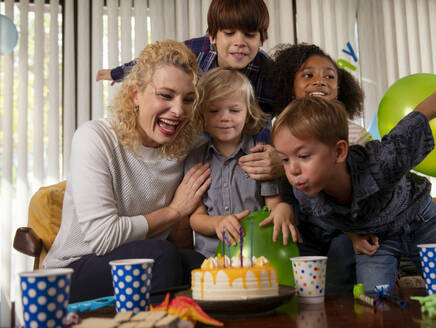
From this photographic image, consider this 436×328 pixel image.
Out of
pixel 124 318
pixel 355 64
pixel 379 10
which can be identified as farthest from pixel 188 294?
pixel 379 10

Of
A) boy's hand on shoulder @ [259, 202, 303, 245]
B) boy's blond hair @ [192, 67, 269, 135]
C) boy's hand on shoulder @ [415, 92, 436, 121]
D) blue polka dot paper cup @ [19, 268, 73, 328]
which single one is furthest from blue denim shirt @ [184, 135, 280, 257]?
blue polka dot paper cup @ [19, 268, 73, 328]

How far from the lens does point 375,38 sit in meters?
4.43

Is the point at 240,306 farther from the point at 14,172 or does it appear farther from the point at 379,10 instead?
the point at 379,10

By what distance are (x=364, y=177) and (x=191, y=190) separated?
62cm

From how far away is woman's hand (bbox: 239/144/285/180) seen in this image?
1698 mm

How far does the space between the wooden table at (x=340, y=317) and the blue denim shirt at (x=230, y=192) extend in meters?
0.69

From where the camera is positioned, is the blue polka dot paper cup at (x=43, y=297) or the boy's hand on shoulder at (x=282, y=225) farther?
the boy's hand on shoulder at (x=282, y=225)

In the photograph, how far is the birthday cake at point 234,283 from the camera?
95 centimetres

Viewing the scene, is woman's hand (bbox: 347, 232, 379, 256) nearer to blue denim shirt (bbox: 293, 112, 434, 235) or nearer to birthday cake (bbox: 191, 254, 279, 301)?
blue denim shirt (bbox: 293, 112, 434, 235)

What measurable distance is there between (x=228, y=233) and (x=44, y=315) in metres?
0.75

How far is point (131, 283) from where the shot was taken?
93 cm

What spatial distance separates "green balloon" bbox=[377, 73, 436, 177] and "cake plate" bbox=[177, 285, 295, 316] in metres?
1.78

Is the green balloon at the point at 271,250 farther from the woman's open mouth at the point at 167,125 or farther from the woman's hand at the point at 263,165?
the woman's open mouth at the point at 167,125

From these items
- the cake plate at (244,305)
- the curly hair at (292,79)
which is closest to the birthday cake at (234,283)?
the cake plate at (244,305)
